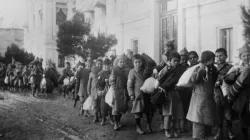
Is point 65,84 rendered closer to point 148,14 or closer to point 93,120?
point 148,14

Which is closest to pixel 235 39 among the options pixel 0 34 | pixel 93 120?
pixel 93 120

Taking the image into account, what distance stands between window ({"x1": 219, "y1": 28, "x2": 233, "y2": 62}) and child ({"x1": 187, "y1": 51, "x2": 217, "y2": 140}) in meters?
7.59

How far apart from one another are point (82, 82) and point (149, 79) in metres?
4.83

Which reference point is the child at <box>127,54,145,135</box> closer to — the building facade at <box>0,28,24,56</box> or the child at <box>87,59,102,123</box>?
the child at <box>87,59,102,123</box>

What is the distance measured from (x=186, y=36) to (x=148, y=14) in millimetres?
3950

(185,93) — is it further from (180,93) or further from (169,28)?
(169,28)

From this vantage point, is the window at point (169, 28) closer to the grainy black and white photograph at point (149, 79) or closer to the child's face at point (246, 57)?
the grainy black and white photograph at point (149, 79)

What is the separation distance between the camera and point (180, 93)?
311 inches

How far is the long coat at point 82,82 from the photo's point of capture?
1173cm

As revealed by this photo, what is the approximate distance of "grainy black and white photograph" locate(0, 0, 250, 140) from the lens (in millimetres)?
6328

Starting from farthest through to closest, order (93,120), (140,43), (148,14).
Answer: (140,43), (148,14), (93,120)

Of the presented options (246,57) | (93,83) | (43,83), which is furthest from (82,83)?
(43,83)

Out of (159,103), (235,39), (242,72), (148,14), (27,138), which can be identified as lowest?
(27,138)

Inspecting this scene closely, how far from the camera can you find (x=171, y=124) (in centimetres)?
755
